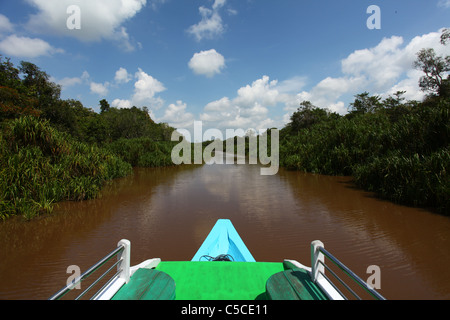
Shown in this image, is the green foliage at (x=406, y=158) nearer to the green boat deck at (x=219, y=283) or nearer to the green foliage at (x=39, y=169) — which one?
the green boat deck at (x=219, y=283)

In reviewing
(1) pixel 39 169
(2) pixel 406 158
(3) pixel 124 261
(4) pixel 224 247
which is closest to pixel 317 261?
(3) pixel 124 261

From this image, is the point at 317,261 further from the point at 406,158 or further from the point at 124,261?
the point at 406,158

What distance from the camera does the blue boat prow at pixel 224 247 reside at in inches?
147

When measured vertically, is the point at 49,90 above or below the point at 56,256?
above

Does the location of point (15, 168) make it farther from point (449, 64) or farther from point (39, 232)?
point (449, 64)

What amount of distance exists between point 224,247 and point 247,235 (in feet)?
4.03

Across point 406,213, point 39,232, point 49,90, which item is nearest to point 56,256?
point 39,232

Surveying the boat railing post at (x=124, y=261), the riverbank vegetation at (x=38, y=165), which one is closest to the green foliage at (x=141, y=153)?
the riverbank vegetation at (x=38, y=165)

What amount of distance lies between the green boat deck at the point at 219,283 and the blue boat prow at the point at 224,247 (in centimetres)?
62

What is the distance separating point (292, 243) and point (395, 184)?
5.42m

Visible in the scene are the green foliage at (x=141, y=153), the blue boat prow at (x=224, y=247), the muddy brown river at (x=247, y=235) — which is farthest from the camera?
the green foliage at (x=141, y=153)

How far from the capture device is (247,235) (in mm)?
5145

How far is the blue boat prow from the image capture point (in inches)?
147

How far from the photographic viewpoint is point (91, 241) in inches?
191
